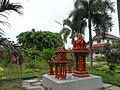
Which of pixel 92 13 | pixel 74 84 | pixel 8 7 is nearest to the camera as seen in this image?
pixel 8 7

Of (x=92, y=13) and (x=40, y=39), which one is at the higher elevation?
(x=92, y=13)

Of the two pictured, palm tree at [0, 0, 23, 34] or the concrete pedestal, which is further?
the concrete pedestal

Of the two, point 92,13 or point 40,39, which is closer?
point 92,13

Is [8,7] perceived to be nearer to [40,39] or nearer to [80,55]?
[80,55]

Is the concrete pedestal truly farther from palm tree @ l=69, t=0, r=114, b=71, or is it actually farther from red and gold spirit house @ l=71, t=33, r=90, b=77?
palm tree @ l=69, t=0, r=114, b=71

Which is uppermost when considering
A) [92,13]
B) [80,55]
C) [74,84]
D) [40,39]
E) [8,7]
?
[92,13]

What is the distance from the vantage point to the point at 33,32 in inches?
944

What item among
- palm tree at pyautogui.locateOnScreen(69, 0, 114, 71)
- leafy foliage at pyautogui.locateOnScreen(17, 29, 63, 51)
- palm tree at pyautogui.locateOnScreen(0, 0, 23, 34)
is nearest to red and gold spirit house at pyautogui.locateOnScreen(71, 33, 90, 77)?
palm tree at pyautogui.locateOnScreen(0, 0, 23, 34)

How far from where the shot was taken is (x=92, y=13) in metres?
13.4

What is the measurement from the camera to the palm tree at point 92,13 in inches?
512

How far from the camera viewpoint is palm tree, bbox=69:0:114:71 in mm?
13016

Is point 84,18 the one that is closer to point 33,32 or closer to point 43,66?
point 43,66

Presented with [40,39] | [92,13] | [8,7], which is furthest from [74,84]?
[40,39]

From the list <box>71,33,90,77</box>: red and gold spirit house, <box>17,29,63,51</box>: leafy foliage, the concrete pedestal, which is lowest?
the concrete pedestal
